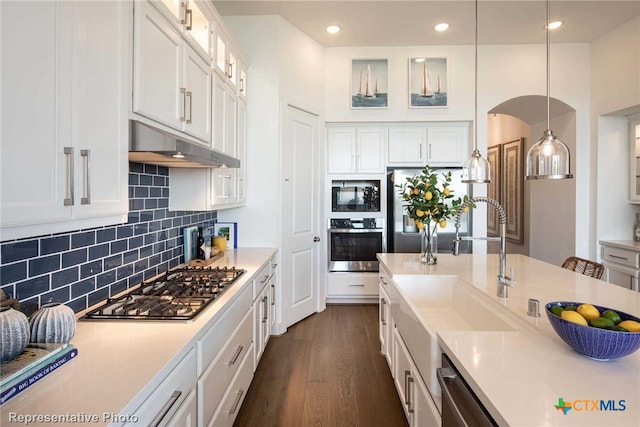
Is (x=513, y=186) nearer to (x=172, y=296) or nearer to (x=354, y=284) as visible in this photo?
(x=354, y=284)

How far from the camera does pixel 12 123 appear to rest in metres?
0.82

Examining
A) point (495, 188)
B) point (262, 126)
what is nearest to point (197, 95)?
point (262, 126)

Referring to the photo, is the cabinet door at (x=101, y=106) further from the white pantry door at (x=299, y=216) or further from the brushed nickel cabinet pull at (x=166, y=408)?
the white pantry door at (x=299, y=216)

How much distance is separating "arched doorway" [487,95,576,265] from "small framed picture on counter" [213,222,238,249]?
344 cm

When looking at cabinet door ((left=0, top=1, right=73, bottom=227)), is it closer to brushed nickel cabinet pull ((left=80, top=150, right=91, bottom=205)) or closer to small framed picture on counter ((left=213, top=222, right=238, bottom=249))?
brushed nickel cabinet pull ((left=80, top=150, right=91, bottom=205))

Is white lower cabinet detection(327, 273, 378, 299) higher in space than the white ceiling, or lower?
lower

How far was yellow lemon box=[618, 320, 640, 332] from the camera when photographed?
0.98 m

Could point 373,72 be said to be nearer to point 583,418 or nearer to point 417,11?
point 417,11

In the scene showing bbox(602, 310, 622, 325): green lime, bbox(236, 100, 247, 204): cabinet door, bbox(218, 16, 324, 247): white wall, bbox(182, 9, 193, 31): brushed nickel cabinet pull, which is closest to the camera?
bbox(602, 310, 622, 325): green lime

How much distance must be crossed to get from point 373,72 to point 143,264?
339cm

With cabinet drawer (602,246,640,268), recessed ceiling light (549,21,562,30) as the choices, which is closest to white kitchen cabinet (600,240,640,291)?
cabinet drawer (602,246,640,268)

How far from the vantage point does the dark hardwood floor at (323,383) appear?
7.07 feet

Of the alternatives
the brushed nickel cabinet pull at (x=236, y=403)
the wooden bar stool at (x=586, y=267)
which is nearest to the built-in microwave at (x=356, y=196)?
the wooden bar stool at (x=586, y=267)

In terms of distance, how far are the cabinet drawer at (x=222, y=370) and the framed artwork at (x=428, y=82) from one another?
3.27m
